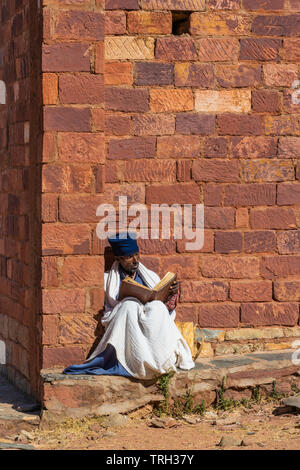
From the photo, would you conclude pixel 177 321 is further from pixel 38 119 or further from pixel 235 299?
pixel 38 119

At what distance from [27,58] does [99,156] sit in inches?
52.8

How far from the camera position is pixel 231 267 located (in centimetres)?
808

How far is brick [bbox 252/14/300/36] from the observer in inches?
315

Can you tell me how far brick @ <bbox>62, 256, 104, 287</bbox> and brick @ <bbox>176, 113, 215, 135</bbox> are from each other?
146cm

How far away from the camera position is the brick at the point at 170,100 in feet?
25.8

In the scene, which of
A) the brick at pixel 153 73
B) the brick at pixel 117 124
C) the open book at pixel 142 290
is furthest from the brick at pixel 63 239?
the brick at pixel 153 73

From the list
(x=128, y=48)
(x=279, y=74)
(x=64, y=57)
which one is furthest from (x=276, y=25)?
(x=64, y=57)

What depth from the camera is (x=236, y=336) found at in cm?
811

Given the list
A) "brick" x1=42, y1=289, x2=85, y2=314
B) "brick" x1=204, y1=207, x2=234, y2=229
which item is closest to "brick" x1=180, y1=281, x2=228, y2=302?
"brick" x1=204, y1=207, x2=234, y2=229

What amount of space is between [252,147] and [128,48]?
1.45 m

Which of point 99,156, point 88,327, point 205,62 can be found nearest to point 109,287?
point 88,327

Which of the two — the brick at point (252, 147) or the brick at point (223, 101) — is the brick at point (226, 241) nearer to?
the brick at point (252, 147)

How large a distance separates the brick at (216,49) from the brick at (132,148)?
0.90 meters

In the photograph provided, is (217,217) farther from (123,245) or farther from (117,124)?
(117,124)
